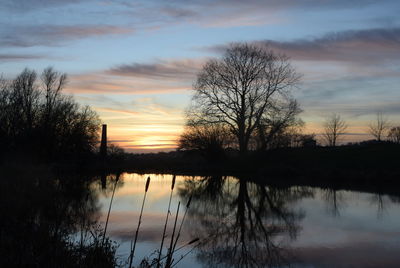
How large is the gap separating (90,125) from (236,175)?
2741 centimetres

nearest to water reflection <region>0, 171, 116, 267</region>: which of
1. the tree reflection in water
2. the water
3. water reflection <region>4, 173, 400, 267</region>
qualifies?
water reflection <region>4, 173, 400, 267</region>

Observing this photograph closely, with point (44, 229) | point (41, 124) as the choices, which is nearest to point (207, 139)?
point (41, 124)

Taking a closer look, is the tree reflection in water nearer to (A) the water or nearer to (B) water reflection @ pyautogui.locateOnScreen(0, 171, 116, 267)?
(A) the water

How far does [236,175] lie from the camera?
1394 inches

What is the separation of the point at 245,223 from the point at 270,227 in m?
0.95

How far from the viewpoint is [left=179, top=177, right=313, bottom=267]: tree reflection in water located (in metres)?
10.0

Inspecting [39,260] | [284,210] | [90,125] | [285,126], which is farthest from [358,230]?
[90,125]

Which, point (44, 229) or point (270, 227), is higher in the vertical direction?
point (44, 229)

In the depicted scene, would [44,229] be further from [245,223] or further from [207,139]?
[207,139]

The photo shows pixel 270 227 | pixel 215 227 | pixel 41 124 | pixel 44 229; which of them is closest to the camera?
pixel 44 229

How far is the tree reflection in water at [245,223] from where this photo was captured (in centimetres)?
1002

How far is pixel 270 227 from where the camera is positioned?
548 inches

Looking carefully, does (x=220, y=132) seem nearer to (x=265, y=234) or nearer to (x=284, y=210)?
(x=284, y=210)

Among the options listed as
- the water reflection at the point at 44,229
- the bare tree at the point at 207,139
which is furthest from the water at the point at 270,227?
the bare tree at the point at 207,139
